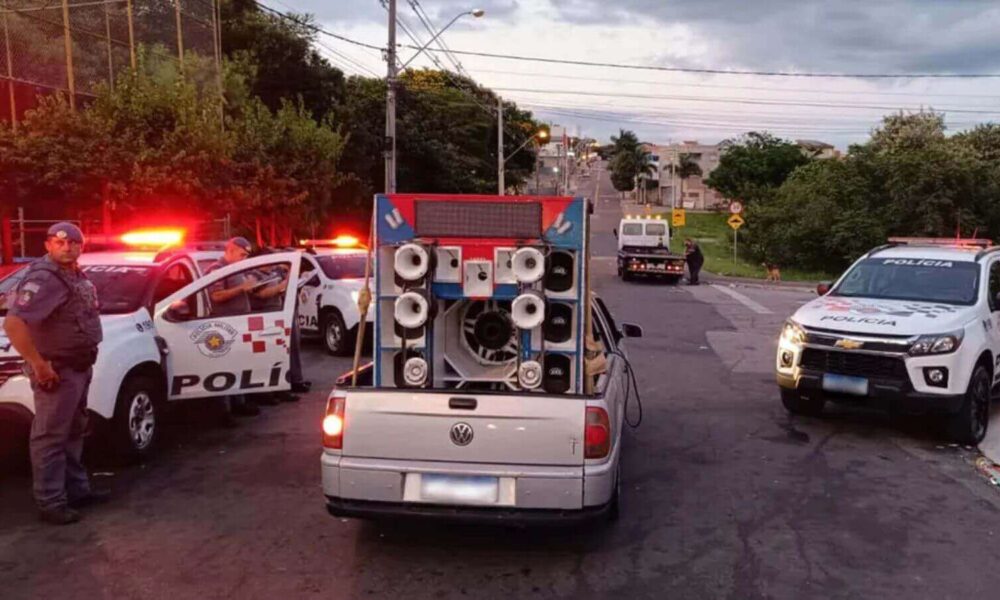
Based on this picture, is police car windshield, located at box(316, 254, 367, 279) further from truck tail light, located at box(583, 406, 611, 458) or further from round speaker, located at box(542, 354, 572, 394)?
truck tail light, located at box(583, 406, 611, 458)

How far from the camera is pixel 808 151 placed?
87.9 metres

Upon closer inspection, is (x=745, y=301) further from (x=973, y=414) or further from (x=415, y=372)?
(x=415, y=372)

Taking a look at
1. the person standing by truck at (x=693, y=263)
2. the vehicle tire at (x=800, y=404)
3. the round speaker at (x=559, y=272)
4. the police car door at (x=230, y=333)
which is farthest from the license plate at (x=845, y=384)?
the person standing by truck at (x=693, y=263)

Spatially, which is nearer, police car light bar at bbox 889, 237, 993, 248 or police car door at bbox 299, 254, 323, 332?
police car light bar at bbox 889, 237, 993, 248

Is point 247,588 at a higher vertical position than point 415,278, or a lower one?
lower

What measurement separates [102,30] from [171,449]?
52.9ft

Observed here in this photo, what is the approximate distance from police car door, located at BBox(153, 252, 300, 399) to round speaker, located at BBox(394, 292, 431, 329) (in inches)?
125

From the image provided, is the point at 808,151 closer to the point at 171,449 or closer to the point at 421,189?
the point at 421,189

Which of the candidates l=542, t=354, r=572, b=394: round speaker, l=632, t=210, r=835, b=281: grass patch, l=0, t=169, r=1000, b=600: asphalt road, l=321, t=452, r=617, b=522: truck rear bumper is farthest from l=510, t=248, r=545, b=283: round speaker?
l=632, t=210, r=835, b=281: grass patch

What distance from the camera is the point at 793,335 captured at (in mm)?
8547

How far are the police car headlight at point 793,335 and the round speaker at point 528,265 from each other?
4120 mm

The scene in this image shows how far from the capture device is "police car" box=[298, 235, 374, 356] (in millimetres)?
13008

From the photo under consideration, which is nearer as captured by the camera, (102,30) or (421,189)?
(102,30)

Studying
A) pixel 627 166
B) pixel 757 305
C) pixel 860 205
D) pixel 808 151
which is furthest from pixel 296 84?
pixel 627 166
